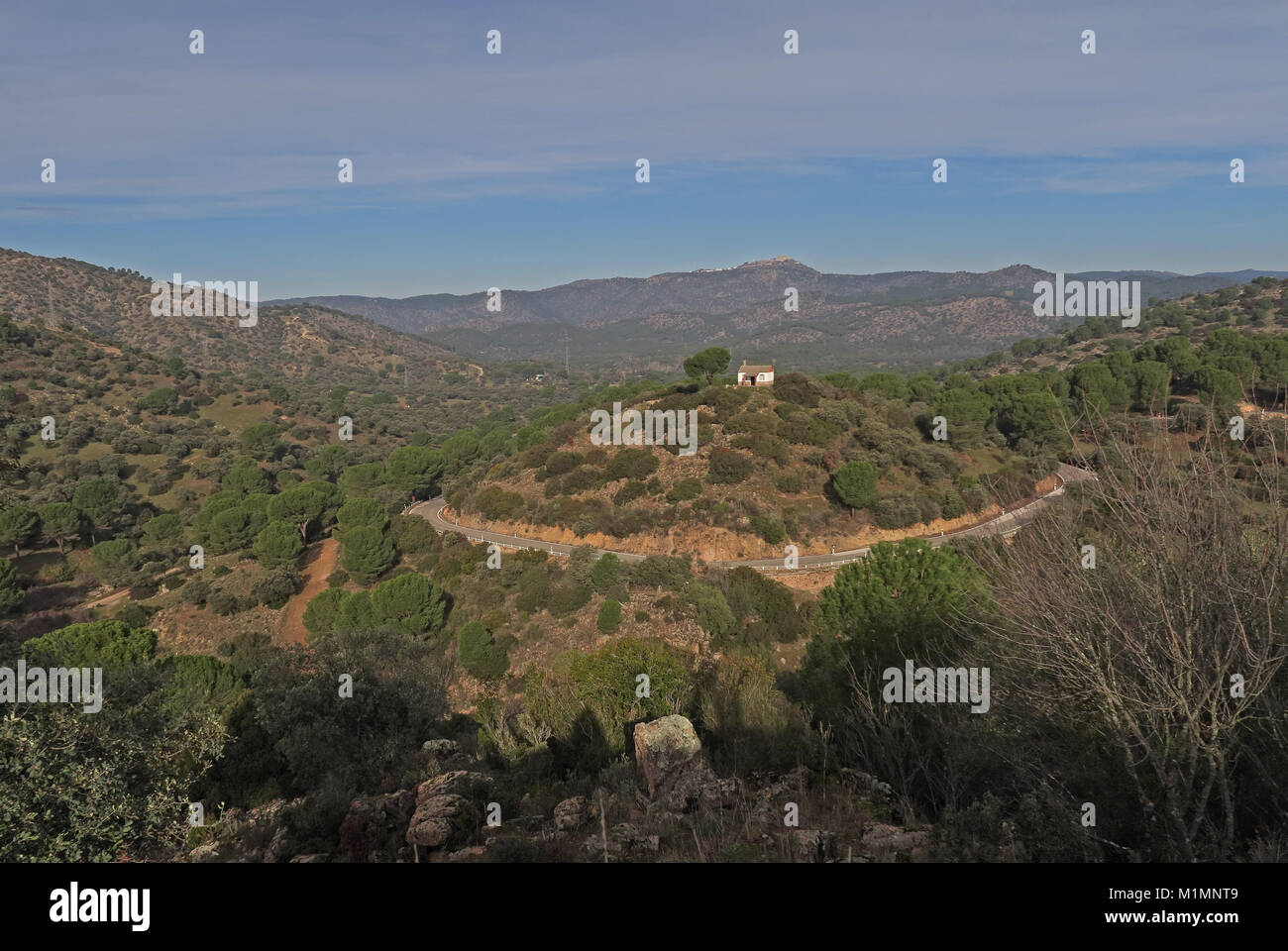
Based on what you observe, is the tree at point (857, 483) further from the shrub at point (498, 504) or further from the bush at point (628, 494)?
the shrub at point (498, 504)

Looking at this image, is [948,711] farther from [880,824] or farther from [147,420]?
[147,420]

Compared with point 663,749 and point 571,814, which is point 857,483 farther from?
point 571,814

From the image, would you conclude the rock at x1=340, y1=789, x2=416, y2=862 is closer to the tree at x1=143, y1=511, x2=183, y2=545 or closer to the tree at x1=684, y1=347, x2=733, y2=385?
the tree at x1=143, y1=511, x2=183, y2=545

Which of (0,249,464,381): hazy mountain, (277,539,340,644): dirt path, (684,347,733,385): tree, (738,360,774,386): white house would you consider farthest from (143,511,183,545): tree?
(0,249,464,381): hazy mountain

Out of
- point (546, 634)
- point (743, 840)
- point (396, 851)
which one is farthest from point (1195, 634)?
point (546, 634)

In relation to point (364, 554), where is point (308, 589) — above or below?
below

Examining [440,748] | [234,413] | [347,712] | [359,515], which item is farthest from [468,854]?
[234,413]
